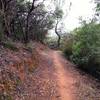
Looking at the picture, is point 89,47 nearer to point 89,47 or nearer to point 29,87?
point 89,47

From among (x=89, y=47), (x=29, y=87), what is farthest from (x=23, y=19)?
(x=29, y=87)

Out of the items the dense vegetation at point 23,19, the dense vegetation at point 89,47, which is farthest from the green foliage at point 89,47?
the dense vegetation at point 23,19

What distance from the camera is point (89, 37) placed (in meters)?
19.9

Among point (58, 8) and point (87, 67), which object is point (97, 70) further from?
point (58, 8)

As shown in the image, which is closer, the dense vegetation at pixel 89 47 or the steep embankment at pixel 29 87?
the steep embankment at pixel 29 87

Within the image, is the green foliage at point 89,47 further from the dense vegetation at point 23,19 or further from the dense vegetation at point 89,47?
the dense vegetation at point 23,19

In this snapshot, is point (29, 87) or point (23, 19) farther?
point (23, 19)

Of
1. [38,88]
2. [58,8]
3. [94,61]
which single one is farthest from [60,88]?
[58,8]

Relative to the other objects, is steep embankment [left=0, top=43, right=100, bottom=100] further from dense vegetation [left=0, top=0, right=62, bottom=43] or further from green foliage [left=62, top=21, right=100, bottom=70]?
green foliage [left=62, top=21, right=100, bottom=70]

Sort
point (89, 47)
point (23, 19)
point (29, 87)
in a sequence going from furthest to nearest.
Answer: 1. point (23, 19)
2. point (89, 47)
3. point (29, 87)

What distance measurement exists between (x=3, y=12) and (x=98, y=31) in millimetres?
6664

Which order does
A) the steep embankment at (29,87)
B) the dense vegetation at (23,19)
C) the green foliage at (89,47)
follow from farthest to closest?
the green foliage at (89,47) → the dense vegetation at (23,19) → the steep embankment at (29,87)

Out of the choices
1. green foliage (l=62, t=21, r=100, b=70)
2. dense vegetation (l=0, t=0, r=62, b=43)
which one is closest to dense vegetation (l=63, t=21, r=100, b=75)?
green foliage (l=62, t=21, r=100, b=70)

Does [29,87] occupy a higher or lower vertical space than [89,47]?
higher
